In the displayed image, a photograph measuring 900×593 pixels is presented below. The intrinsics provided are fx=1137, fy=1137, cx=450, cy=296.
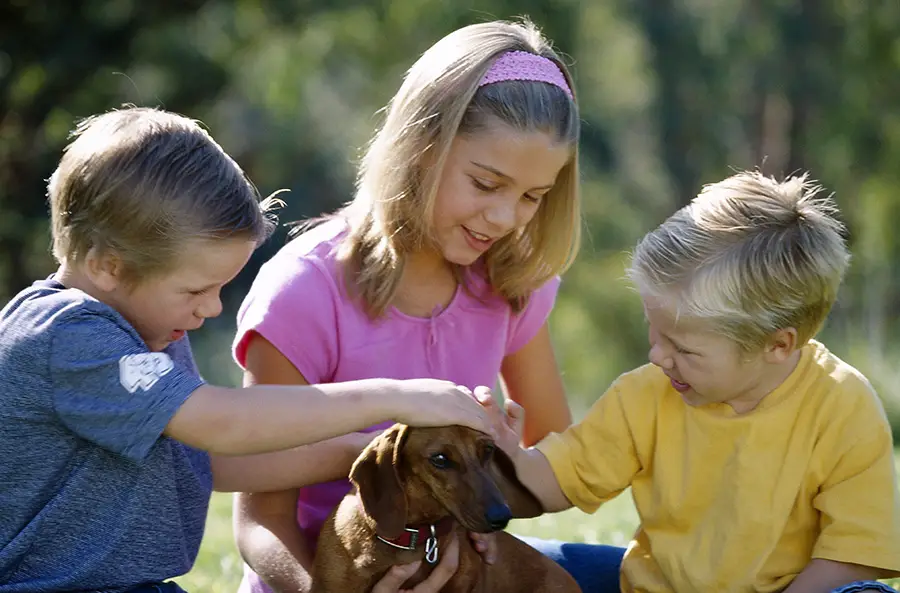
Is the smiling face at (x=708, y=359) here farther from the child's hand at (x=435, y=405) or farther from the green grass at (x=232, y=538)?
the green grass at (x=232, y=538)

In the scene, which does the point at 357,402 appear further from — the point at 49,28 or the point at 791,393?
the point at 49,28

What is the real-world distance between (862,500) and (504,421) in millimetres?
1006

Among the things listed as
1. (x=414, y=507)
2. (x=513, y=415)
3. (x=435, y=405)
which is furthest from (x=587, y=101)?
(x=435, y=405)

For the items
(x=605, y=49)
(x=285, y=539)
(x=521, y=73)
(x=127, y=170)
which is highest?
(x=605, y=49)

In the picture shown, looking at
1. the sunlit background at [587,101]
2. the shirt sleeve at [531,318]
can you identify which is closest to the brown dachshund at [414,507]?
the shirt sleeve at [531,318]

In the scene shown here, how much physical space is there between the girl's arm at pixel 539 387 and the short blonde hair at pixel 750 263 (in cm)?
88

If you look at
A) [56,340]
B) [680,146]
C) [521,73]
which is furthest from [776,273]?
[680,146]

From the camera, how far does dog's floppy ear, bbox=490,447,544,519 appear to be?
3268mm

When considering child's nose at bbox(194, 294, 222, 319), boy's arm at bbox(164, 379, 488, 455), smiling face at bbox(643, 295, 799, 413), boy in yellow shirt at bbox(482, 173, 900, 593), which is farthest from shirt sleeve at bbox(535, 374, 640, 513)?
child's nose at bbox(194, 294, 222, 319)

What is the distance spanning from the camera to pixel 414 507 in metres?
3.18

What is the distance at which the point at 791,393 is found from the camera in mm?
3113

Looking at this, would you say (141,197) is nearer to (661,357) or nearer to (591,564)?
(661,357)

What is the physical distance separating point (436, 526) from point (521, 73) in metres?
1.38

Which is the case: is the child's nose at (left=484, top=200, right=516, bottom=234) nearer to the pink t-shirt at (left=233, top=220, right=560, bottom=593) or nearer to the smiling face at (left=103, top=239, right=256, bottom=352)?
the pink t-shirt at (left=233, top=220, right=560, bottom=593)
